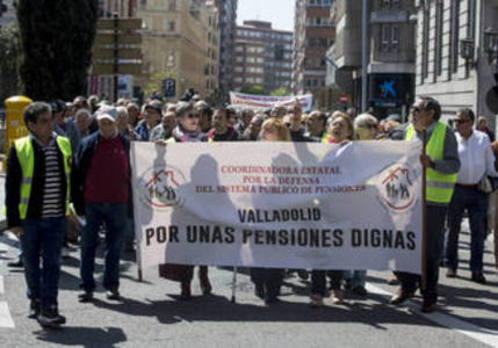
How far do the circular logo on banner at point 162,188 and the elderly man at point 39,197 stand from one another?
1371 mm

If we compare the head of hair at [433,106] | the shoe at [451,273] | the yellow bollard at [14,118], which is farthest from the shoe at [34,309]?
the yellow bollard at [14,118]

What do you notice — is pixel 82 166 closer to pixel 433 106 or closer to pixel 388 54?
pixel 433 106

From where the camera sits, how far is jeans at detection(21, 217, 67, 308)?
7750mm

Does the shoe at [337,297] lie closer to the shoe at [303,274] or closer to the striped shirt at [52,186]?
the shoe at [303,274]

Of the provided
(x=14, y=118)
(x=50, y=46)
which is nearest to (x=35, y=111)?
(x=14, y=118)

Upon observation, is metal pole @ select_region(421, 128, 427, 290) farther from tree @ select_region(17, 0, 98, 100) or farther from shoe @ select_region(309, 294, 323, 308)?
tree @ select_region(17, 0, 98, 100)

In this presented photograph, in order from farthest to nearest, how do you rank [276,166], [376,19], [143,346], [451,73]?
[376,19] < [451,73] < [276,166] < [143,346]

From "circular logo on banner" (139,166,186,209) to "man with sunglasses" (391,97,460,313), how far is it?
2386 mm

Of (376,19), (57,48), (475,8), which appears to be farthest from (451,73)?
(376,19)

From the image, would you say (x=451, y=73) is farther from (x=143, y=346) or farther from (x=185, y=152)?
(x=143, y=346)

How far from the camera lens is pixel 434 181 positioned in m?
8.73

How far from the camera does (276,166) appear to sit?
8.97m

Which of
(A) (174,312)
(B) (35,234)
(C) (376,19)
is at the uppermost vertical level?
(C) (376,19)

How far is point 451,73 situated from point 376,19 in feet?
84.2
